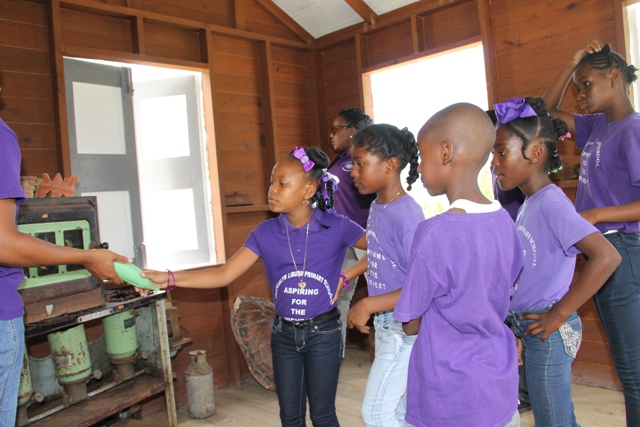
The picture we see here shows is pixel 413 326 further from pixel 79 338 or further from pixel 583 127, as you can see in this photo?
pixel 79 338

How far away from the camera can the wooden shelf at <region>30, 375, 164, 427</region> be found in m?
2.60

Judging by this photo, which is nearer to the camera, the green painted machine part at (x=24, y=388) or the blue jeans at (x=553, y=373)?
the blue jeans at (x=553, y=373)

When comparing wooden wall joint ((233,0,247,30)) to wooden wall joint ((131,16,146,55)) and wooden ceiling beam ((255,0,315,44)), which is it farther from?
wooden wall joint ((131,16,146,55))

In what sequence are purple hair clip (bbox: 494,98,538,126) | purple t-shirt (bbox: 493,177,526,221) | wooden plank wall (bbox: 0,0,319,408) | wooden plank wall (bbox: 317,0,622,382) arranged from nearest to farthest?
purple hair clip (bbox: 494,98,538,126), purple t-shirt (bbox: 493,177,526,221), wooden plank wall (bbox: 0,0,319,408), wooden plank wall (bbox: 317,0,622,382)

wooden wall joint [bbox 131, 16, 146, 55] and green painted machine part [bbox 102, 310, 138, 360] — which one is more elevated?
wooden wall joint [bbox 131, 16, 146, 55]

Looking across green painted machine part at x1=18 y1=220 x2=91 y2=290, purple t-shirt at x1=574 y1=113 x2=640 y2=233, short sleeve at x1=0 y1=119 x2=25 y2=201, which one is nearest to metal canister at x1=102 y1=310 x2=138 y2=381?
green painted machine part at x1=18 y1=220 x2=91 y2=290

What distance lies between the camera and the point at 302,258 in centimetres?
223

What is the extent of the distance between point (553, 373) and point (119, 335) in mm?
2274

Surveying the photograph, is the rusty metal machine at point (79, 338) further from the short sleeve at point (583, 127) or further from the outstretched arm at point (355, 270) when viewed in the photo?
the short sleeve at point (583, 127)

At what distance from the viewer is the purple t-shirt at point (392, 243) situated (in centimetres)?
197

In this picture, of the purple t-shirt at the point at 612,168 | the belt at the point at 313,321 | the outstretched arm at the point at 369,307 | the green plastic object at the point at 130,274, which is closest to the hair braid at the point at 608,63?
the purple t-shirt at the point at 612,168

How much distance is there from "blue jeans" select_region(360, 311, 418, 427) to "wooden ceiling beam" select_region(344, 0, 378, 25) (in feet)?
10.5

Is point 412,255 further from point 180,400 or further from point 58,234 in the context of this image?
point 180,400

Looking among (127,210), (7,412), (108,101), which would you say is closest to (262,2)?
(108,101)
